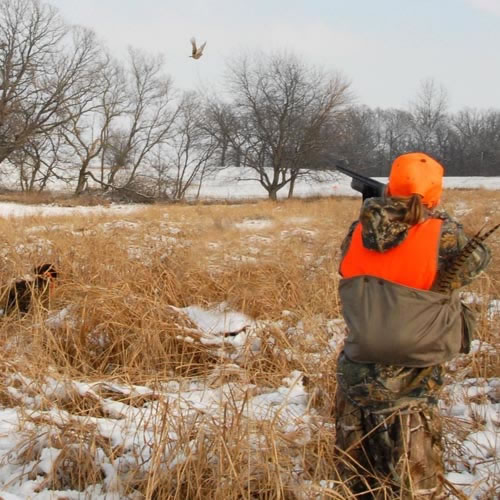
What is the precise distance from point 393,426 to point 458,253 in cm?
67

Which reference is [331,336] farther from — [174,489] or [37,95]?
[37,95]

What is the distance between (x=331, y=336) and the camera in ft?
12.2

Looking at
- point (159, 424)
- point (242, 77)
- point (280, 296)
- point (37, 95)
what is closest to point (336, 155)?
point (242, 77)

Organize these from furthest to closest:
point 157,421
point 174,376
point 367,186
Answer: point 174,376 < point 157,421 < point 367,186

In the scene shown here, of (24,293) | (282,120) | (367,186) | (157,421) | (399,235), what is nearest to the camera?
(399,235)

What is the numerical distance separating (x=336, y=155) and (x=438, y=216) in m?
32.1

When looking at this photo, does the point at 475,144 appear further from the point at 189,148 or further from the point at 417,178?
the point at 417,178

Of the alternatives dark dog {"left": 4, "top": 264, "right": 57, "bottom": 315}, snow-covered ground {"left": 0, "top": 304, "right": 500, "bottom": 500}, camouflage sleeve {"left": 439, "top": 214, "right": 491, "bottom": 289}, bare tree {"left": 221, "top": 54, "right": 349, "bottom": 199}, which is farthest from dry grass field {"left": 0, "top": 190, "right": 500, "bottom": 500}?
bare tree {"left": 221, "top": 54, "right": 349, "bottom": 199}

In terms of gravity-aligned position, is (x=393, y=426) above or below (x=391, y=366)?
below

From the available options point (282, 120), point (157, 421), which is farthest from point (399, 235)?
point (282, 120)

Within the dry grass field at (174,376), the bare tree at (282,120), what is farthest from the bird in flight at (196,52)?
the bare tree at (282,120)

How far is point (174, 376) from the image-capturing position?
11.0 ft

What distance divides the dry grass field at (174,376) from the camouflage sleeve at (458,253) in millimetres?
856

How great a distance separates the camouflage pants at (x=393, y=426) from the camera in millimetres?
1845
